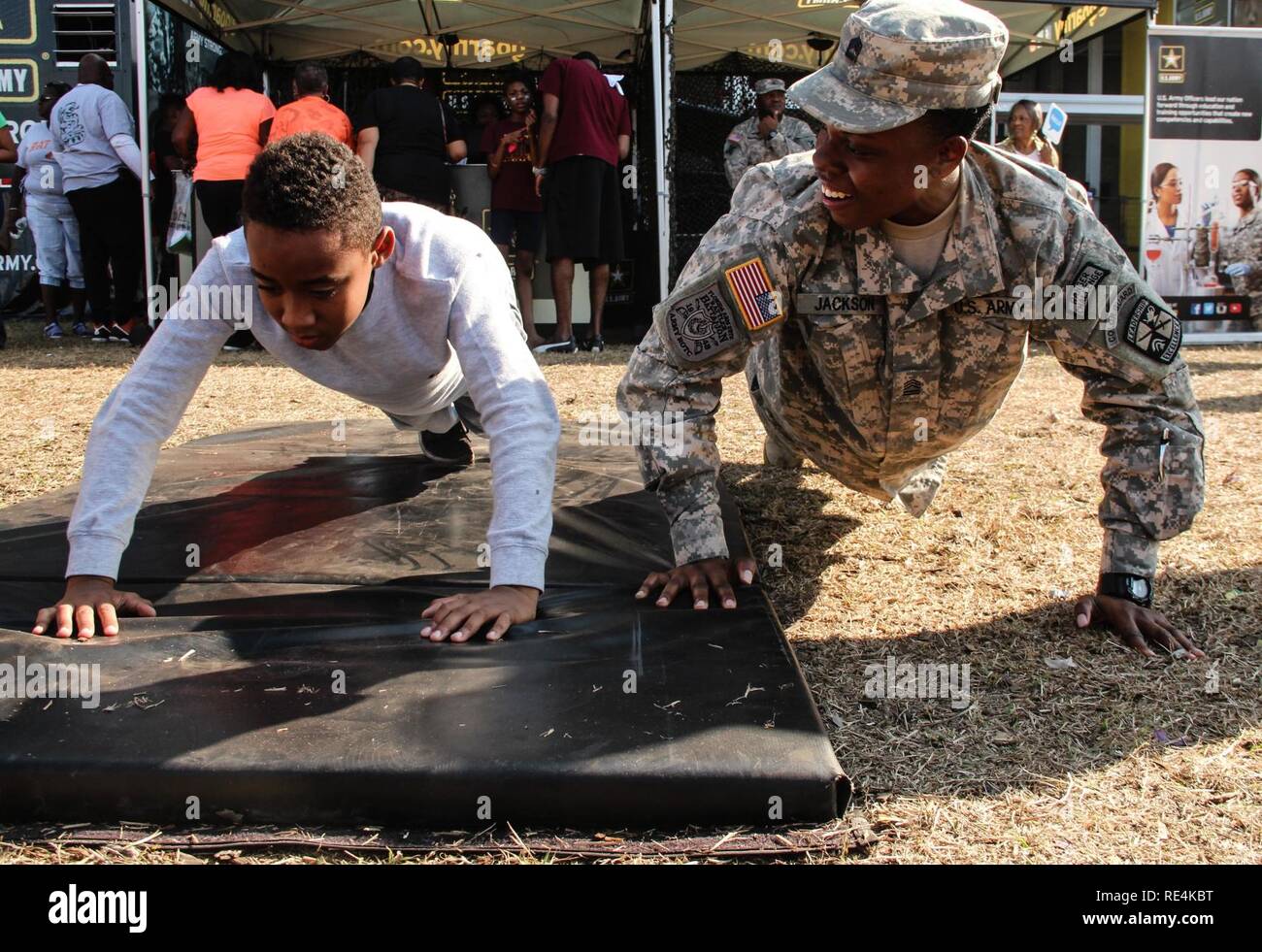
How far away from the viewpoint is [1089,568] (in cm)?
277

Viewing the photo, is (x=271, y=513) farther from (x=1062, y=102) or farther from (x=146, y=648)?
(x=1062, y=102)

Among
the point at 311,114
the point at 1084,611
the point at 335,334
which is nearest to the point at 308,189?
the point at 335,334

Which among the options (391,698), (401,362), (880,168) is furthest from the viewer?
(401,362)

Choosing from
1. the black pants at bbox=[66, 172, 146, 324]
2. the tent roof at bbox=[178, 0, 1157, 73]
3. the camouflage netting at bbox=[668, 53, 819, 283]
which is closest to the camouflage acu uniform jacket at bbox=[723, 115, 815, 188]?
the camouflage netting at bbox=[668, 53, 819, 283]

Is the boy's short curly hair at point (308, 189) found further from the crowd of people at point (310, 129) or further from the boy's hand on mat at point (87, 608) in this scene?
the crowd of people at point (310, 129)

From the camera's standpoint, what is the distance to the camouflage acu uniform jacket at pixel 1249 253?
7.74 metres

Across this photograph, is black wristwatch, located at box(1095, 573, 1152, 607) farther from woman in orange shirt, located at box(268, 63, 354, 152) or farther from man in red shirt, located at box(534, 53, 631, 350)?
A: woman in orange shirt, located at box(268, 63, 354, 152)

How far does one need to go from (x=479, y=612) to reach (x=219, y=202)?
546cm

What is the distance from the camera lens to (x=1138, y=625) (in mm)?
2260

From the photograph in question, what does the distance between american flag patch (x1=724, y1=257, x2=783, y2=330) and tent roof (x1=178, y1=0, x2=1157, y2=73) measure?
6.27m

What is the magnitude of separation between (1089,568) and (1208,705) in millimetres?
800

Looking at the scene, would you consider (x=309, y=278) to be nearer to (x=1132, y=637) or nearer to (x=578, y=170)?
(x=1132, y=637)
